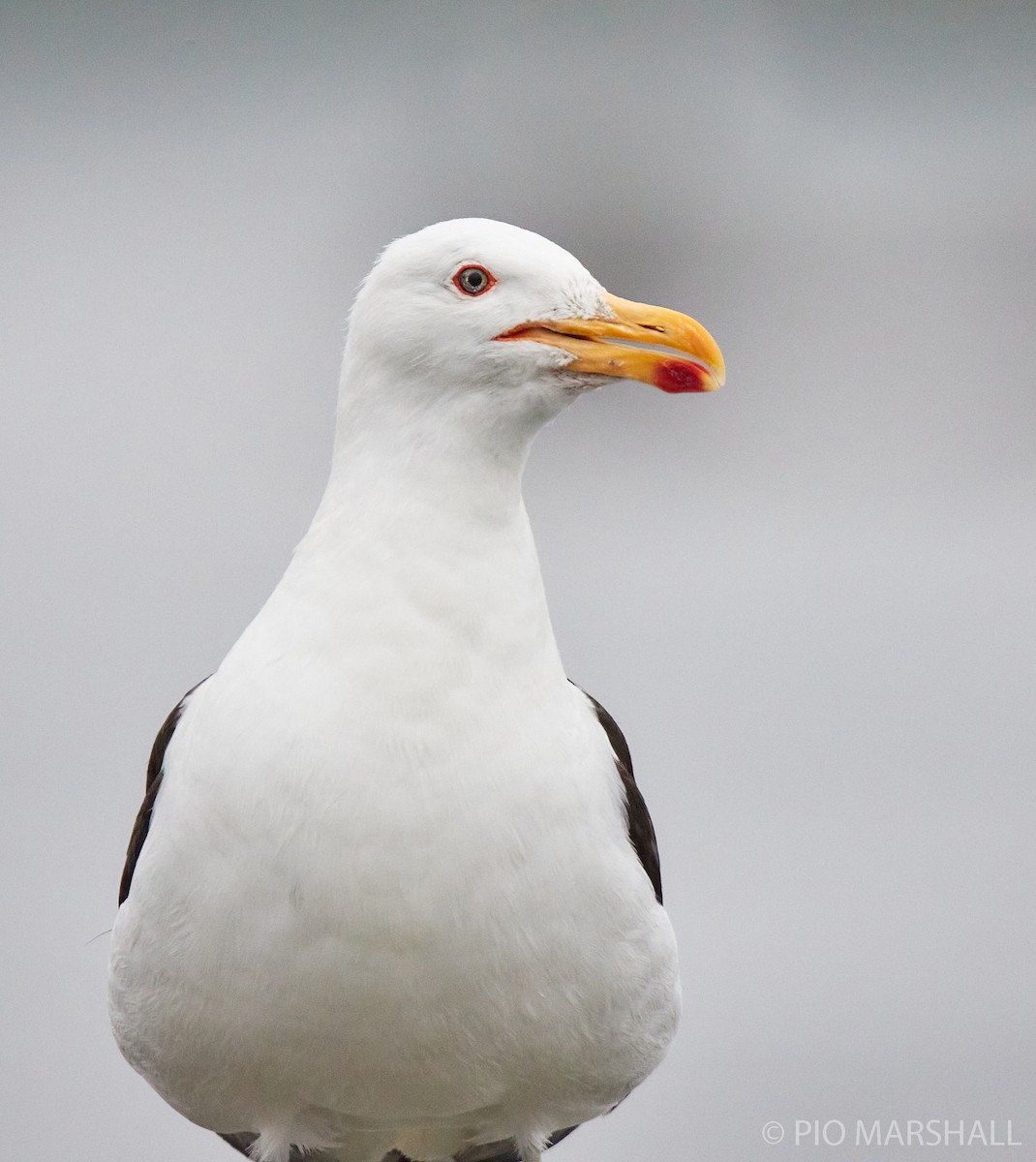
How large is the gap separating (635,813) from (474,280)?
1.11 m

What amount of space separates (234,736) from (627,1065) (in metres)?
1.04

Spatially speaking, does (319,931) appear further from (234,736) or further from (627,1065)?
(627,1065)

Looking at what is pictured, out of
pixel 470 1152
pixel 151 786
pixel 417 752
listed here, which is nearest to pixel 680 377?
pixel 417 752

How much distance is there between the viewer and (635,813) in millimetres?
3201


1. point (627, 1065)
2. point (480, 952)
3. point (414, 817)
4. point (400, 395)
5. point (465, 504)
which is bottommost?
point (627, 1065)

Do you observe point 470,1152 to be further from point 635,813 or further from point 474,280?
point 474,280

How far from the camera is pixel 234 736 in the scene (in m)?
2.76

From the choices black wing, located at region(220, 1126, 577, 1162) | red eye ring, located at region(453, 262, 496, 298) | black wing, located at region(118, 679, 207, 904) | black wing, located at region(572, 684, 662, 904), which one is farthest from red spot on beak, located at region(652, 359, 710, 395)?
black wing, located at region(220, 1126, 577, 1162)

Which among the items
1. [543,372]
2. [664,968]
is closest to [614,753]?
[664,968]

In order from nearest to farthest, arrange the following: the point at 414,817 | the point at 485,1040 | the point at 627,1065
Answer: the point at 414,817 < the point at 485,1040 < the point at 627,1065

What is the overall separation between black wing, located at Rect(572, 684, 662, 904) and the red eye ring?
0.94 metres

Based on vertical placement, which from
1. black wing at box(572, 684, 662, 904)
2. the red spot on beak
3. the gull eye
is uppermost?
the gull eye

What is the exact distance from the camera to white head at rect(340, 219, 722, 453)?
8.94ft

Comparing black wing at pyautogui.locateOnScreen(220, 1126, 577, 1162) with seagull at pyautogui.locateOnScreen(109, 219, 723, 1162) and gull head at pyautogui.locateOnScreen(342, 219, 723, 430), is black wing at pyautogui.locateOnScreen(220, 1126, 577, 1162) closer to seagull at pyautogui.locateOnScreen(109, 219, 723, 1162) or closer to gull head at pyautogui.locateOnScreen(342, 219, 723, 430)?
seagull at pyautogui.locateOnScreen(109, 219, 723, 1162)
